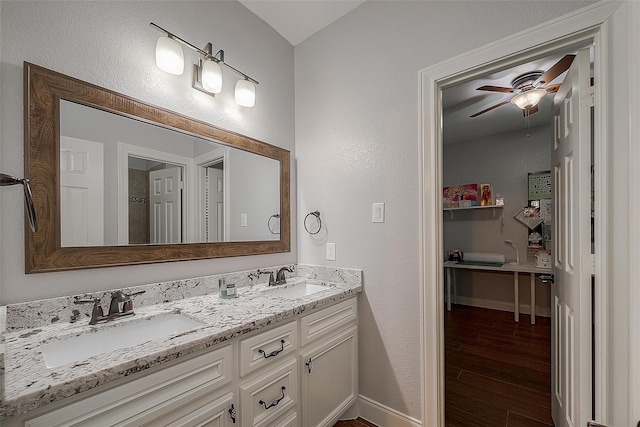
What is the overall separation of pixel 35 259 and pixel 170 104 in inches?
36.4

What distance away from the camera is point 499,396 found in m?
2.02

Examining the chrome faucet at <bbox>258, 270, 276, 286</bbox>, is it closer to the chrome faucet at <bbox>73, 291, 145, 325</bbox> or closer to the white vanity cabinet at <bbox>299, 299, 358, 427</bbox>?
the white vanity cabinet at <bbox>299, 299, 358, 427</bbox>

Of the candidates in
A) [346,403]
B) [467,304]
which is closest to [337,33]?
[346,403]

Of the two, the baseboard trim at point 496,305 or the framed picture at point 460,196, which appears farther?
the framed picture at point 460,196

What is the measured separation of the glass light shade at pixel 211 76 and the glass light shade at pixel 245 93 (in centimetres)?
17

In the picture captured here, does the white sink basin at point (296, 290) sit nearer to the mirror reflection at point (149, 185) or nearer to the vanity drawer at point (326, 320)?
the vanity drawer at point (326, 320)

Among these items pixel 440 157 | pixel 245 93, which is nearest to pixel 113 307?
pixel 245 93

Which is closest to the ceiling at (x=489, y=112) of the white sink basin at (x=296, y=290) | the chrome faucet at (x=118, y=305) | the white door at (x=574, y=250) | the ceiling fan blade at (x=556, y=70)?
the ceiling fan blade at (x=556, y=70)

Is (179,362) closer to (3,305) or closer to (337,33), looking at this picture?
(3,305)

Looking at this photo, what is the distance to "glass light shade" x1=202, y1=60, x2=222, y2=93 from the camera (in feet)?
5.16

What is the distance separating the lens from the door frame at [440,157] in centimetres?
110

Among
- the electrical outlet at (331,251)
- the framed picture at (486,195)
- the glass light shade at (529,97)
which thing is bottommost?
the electrical outlet at (331,251)

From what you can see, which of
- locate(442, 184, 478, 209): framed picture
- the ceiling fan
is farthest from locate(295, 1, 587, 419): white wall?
locate(442, 184, 478, 209): framed picture

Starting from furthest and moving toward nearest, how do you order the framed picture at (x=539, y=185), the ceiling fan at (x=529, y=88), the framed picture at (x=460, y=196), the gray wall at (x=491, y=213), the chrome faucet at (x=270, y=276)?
the framed picture at (x=460, y=196) < the gray wall at (x=491, y=213) < the framed picture at (x=539, y=185) < the ceiling fan at (x=529, y=88) < the chrome faucet at (x=270, y=276)
